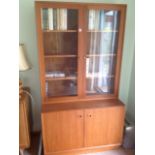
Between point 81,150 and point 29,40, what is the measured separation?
1.56m

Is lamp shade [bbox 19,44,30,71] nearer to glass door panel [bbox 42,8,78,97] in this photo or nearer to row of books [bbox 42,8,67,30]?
glass door panel [bbox 42,8,78,97]

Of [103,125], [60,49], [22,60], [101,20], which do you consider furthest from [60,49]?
[103,125]

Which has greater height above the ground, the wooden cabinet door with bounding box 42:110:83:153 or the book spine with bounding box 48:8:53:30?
the book spine with bounding box 48:8:53:30

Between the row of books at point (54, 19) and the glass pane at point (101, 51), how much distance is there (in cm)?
30

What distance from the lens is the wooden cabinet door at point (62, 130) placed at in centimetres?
177

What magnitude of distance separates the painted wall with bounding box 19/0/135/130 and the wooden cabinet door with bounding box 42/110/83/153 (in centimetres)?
56

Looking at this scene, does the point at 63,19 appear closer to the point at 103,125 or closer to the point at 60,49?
the point at 60,49

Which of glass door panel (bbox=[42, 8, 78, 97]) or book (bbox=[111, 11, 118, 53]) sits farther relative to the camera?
book (bbox=[111, 11, 118, 53])

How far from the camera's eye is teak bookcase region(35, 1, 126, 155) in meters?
1.76

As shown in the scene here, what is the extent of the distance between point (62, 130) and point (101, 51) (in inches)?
42.9

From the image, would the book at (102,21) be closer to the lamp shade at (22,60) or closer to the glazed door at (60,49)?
the glazed door at (60,49)

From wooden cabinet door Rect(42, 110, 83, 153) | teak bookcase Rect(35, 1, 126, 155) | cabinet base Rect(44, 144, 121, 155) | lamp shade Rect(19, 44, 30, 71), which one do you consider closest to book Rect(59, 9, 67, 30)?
teak bookcase Rect(35, 1, 126, 155)

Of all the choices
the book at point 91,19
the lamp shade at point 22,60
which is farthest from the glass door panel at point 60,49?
the lamp shade at point 22,60
